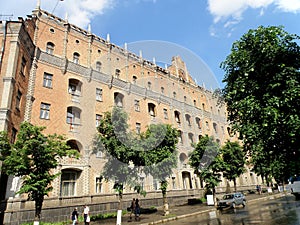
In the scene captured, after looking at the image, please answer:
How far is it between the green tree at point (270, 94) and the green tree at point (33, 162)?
35.6 ft

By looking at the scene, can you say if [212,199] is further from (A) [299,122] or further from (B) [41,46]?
(B) [41,46]

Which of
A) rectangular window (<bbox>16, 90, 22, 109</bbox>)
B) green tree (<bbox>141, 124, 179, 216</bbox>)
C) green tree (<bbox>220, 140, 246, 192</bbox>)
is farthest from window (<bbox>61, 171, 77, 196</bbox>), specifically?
green tree (<bbox>220, 140, 246, 192</bbox>)

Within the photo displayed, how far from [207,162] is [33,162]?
63.5 ft

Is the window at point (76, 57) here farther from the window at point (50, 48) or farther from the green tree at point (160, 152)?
the green tree at point (160, 152)

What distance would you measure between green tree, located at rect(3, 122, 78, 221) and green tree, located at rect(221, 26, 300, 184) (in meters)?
10.9

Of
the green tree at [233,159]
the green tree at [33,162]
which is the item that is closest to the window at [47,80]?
the green tree at [33,162]

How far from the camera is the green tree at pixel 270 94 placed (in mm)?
7895

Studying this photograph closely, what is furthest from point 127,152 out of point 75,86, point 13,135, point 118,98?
point 118,98

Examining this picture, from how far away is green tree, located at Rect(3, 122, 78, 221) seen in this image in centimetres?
1343

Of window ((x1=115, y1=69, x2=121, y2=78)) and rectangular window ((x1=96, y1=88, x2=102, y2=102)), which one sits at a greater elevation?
window ((x1=115, y1=69, x2=121, y2=78))

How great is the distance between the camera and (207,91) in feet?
162

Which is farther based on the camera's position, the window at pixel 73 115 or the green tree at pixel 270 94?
the window at pixel 73 115

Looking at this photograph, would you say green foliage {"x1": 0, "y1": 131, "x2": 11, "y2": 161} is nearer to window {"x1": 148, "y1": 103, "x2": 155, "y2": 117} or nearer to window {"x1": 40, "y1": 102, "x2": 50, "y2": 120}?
window {"x1": 40, "y1": 102, "x2": 50, "y2": 120}

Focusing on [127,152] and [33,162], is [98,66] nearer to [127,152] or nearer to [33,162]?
[127,152]
